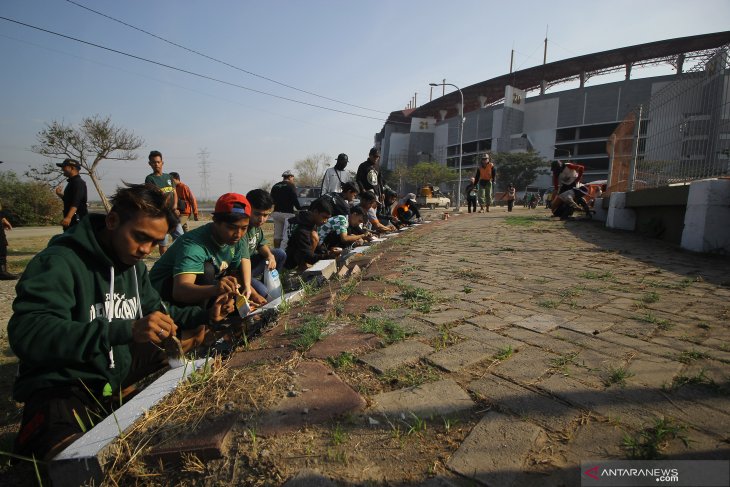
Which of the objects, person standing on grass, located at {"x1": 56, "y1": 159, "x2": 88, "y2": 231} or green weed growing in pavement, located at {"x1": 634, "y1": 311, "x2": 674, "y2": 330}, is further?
person standing on grass, located at {"x1": 56, "y1": 159, "x2": 88, "y2": 231}

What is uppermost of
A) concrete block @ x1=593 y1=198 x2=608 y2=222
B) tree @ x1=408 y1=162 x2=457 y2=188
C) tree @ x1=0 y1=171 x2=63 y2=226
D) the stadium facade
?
the stadium facade

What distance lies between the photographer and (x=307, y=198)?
19.2m

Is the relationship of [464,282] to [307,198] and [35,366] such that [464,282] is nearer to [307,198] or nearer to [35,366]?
[35,366]

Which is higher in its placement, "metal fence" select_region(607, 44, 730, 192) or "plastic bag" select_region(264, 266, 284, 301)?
"metal fence" select_region(607, 44, 730, 192)

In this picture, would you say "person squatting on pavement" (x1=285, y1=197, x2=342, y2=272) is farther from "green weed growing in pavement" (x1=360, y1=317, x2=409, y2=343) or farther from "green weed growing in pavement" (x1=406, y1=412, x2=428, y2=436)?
"green weed growing in pavement" (x1=406, y1=412, x2=428, y2=436)

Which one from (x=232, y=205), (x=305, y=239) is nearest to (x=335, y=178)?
(x=305, y=239)

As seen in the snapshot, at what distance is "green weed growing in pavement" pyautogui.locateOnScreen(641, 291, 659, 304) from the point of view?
9.12 feet

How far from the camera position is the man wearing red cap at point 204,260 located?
2.65 m

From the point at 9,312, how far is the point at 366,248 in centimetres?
409

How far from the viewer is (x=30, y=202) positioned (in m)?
20.1

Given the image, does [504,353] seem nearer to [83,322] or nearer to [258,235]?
[83,322]

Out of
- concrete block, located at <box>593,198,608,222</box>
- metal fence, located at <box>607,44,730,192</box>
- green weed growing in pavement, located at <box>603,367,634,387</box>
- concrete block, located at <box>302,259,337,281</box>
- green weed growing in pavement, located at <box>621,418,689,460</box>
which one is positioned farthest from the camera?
concrete block, located at <box>593,198,608,222</box>

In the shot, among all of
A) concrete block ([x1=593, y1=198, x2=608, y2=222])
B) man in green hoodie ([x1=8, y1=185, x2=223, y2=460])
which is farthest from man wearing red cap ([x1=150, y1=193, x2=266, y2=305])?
concrete block ([x1=593, y1=198, x2=608, y2=222])

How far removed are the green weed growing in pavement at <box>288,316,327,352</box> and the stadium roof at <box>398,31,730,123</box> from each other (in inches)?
2286
